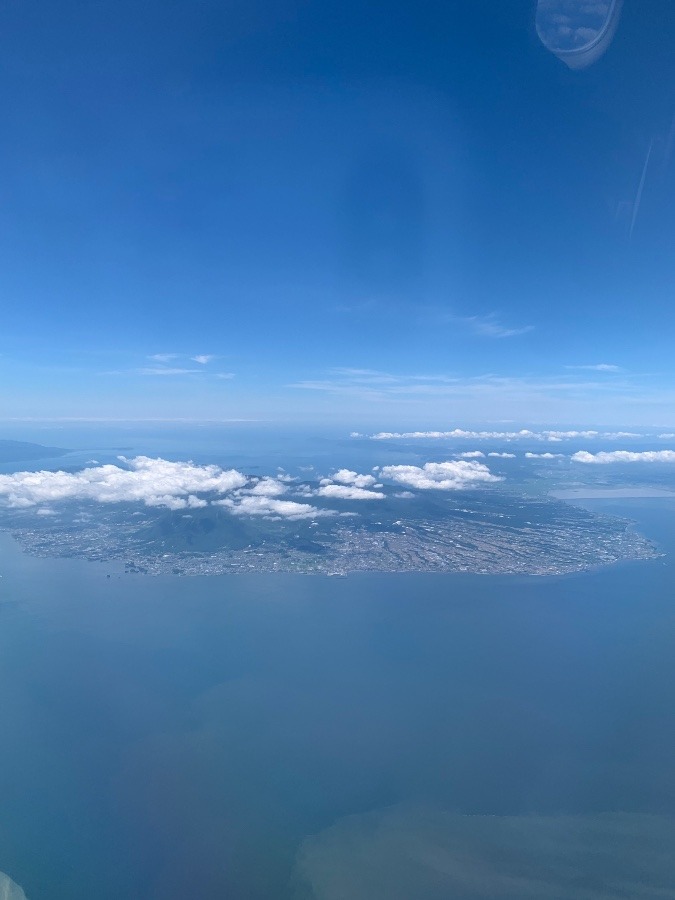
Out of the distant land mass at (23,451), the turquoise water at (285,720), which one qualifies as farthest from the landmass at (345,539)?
the distant land mass at (23,451)

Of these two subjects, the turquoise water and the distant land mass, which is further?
the distant land mass

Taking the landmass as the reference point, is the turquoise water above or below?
below

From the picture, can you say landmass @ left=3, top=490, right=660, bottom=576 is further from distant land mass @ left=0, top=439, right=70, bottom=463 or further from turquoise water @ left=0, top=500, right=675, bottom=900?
distant land mass @ left=0, top=439, right=70, bottom=463

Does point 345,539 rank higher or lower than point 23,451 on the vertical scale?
lower

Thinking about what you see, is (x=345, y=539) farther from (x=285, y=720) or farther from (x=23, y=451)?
(x=23, y=451)

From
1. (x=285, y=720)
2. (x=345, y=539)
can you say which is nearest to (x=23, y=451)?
(x=345, y=539)

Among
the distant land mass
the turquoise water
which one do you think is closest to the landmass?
the turquoise water

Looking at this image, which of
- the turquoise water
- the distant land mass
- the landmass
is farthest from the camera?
the distant land mass
